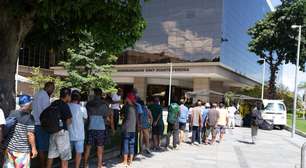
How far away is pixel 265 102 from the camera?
2947 cm

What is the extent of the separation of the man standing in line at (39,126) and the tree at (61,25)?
1.40 meters

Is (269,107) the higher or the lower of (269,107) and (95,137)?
the higher

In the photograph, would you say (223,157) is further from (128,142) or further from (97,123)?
(97,123)

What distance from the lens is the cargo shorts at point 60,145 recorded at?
7348 mm

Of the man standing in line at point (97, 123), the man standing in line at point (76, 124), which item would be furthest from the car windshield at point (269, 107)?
the man standing in line at point (76, 124)

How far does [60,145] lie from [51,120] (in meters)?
0.53

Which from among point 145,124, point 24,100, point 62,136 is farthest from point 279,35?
point 24,100

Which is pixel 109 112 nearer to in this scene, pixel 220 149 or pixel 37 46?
pixel 37 46

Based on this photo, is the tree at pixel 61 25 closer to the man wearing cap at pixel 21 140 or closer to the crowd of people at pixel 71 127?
the crowd of people at pixel 71 127

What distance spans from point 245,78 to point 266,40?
2232 cm

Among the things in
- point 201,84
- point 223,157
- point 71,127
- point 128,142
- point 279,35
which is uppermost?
point 279,35

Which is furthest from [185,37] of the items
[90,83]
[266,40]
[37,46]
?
[37,46]

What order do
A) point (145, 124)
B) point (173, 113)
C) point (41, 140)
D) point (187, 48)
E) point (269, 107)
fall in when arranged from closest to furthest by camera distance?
point (41, 140) → point (145, 124) → point (173, 113) → point (269, 107) → point (187, 48)

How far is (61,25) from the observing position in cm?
1132
